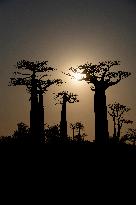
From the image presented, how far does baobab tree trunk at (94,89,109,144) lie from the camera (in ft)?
63.8

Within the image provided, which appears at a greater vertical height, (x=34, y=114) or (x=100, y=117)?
(x=34, y=114)

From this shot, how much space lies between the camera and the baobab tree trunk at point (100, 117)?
63.8 feet

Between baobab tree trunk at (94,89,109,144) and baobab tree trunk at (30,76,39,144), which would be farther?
baobab tree trunk at (30,76,39,144)

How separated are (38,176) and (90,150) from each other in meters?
3.32

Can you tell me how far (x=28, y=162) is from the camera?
10.5m

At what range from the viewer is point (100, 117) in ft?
64.6

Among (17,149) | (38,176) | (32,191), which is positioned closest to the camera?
(32,191)

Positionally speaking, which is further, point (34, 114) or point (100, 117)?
point (34, 114)

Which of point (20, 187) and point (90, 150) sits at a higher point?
point (90, 150)

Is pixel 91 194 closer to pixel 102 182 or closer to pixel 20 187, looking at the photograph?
pixel 102 182

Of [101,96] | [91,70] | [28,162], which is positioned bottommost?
[28,162]

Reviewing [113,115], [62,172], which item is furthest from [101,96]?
[113,115]

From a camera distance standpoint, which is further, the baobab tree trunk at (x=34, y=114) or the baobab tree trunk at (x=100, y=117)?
the baobab tree trunk at (x=34, y=114)

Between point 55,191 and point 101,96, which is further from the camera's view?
point 101,96
